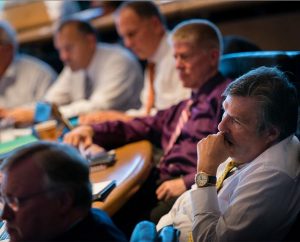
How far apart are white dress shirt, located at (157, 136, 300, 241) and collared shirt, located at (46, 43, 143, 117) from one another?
192cm

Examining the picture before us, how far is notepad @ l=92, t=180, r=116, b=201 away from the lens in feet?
5.15

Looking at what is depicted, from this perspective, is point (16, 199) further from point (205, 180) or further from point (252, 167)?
point (252, 167)

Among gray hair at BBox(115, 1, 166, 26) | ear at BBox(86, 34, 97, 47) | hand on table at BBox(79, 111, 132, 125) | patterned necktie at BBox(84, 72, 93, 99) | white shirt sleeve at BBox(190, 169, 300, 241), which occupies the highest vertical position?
gray hair at BBox(115, 1, 166, 26)

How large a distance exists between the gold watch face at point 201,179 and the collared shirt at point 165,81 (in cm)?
126

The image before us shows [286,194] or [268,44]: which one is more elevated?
[286,194]

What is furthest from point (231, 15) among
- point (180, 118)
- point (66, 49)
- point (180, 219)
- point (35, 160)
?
point (35, 160)

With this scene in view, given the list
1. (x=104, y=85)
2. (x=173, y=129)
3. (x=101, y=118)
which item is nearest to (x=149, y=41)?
(x=104, y=85)

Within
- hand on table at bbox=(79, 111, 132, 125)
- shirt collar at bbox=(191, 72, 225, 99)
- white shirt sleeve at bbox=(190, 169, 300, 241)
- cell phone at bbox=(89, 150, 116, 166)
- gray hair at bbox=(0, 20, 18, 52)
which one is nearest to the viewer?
white shirt sleeve at bbox=(190, 169, 300, 241)

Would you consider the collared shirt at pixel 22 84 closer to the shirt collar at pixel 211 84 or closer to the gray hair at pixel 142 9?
the gray hair at pixel 142 9

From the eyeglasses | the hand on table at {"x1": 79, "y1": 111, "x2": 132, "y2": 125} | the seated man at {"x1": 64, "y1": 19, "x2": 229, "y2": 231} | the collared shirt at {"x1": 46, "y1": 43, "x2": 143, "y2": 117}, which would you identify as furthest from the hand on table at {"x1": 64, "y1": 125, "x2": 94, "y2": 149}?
the eyeglasses

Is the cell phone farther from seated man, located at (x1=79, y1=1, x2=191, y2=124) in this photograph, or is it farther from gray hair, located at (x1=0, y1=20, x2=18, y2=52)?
gray hair, located at (x1=0, y1=20, x2=18, y2=52)

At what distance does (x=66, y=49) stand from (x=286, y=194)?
2671 millimetres

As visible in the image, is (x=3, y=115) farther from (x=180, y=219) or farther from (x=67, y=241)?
(x=67, y=241)

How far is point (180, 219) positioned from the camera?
157 centimetres
